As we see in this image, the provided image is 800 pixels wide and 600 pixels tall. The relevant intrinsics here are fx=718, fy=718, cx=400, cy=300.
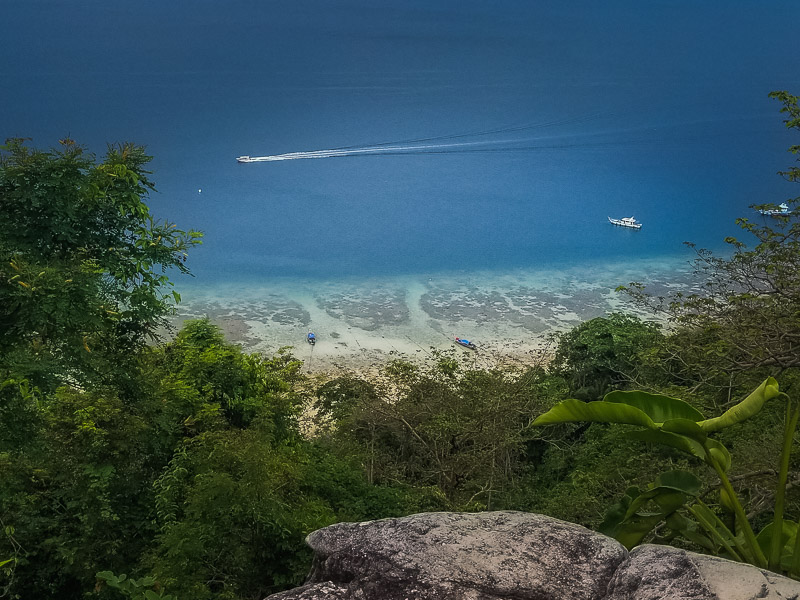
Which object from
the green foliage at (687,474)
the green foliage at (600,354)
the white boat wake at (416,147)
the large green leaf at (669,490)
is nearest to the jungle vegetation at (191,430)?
the green foliage at (687,474)

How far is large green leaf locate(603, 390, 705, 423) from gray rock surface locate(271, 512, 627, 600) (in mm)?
614

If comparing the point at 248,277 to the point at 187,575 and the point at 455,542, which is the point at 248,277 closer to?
the point at 187,575

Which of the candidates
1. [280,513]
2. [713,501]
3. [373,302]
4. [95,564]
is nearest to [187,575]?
[280,513]

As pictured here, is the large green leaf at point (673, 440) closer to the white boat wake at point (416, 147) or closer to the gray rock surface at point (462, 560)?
the gray rock surface at point (462, 560)

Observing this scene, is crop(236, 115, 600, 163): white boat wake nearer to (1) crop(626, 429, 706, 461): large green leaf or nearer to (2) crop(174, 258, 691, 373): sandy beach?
(2) crop(174, 258, 691, 373): sandy beach

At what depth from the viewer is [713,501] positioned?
579 centimetres

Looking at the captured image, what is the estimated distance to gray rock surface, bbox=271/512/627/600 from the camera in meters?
2.04

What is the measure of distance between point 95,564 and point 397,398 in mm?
5294

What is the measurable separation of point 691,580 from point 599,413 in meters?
0.67

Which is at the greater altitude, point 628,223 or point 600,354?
point 628,223

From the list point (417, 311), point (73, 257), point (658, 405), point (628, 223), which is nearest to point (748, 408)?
point (658, 405)

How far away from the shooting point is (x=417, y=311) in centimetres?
1817

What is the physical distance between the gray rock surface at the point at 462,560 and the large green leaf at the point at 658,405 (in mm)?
614

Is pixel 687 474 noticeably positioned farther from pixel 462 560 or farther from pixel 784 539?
pixel 462 560
